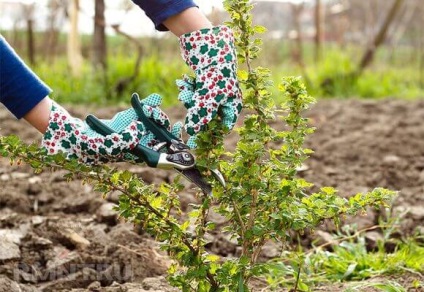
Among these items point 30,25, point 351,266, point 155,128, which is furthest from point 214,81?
point 30,25

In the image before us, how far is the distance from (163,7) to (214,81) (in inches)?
9.7

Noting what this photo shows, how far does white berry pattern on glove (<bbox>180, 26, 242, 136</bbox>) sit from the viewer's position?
6.21ft

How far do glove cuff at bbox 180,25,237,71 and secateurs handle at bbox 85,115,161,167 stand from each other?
0.76 feet

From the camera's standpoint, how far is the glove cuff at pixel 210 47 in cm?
192

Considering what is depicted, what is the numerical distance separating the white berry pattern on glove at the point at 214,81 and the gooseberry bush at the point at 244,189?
0.10 ft

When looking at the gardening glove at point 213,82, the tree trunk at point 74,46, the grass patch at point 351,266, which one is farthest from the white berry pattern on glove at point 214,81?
the tree trunk at point 74,46

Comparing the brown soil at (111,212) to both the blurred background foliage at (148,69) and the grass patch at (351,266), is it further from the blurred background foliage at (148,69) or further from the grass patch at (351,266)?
the blurred background foliage at (148,69)

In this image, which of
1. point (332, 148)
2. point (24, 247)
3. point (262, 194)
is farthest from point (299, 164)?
point (332, 148)

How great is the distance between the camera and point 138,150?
1.97m

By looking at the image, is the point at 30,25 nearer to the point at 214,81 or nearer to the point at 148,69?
the point at 148,69

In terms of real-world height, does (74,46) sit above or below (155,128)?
above

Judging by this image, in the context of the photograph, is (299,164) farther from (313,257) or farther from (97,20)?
(97,20)

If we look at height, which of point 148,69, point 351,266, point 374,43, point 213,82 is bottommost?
point 351,266

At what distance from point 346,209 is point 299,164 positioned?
0.17 m
